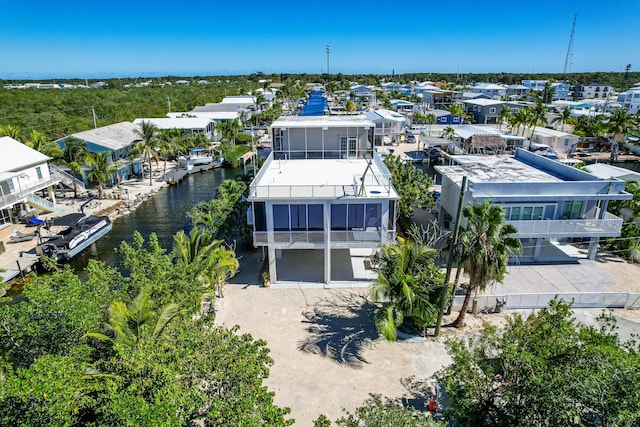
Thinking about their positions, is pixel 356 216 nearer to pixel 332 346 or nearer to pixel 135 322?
pixel 332 346

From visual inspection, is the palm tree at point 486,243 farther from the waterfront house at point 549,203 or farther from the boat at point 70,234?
the boat at point 70,234

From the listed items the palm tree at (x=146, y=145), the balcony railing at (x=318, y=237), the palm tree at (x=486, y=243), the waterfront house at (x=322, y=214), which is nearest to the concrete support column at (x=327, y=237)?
the waterfront house at (x=322, y=214)

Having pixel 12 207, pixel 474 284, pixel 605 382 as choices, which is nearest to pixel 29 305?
pixel 605 382

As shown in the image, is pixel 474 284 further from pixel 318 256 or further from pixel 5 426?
pixel 5 426

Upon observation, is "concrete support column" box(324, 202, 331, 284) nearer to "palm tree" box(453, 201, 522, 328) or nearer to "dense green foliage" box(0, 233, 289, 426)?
"palm tree" box(453, 201, 522, 328)

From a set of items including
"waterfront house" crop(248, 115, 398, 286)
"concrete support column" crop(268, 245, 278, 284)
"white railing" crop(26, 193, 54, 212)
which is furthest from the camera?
"white railing" crop(26, 193, 54, 212)

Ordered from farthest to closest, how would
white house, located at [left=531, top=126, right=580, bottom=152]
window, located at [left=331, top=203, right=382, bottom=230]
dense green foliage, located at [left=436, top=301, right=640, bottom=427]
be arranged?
white house, located at [left=531, top=126, right=580, bottom=152], window, located at [left=331, top=203, right=382, bottom=230], dense green foliage, located at [left=436, top=301, right=640, bottom=427]

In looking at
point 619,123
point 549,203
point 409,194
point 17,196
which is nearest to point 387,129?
point 619,123

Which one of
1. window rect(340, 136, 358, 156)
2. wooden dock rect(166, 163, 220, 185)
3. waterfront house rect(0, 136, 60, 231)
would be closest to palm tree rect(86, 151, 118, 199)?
waterfront house rect(0, 136, 60, 231)
